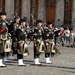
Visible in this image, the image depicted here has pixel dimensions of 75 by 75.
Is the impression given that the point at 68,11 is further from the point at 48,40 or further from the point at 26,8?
the point at 48,40

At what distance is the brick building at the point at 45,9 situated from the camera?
1298 inches

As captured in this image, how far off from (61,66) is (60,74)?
199cm

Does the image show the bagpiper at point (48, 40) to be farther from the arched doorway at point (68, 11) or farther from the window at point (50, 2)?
the window at point (50, 2)

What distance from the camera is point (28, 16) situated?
33.9m

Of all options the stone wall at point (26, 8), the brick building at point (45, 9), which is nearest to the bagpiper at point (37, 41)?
the brick building at point (45, 9)

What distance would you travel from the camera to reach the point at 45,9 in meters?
34.1

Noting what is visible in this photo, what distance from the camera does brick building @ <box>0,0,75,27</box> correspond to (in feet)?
108

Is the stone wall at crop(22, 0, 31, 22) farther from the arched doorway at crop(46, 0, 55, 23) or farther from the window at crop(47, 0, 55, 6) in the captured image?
the window at crop(47, 0, 55, 6)

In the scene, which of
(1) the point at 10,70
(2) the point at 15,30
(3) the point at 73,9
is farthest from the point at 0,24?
(3) the point at 73,9

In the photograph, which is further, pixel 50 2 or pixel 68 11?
pixel 50 2

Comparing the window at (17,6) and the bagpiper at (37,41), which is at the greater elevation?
the window at (17,6)

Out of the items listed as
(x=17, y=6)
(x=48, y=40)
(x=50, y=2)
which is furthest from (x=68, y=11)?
(x=48, y=40)

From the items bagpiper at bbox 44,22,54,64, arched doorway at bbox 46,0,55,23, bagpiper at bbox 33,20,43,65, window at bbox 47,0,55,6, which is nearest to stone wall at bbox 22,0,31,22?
arched doorway at bbox 46,0,55,23

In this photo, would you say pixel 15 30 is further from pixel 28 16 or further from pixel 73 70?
pixel 28 16
